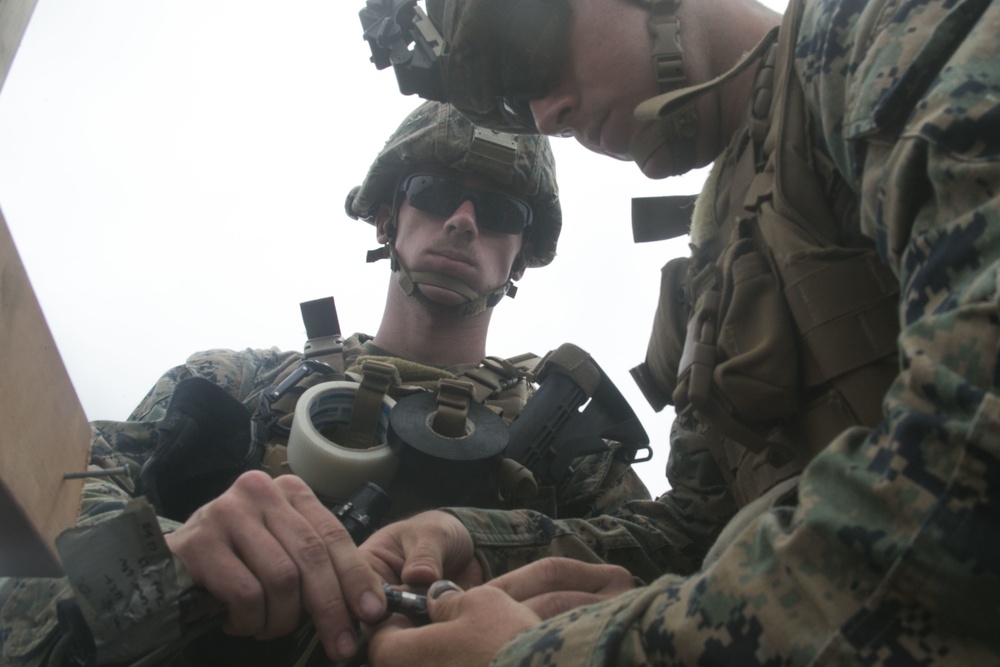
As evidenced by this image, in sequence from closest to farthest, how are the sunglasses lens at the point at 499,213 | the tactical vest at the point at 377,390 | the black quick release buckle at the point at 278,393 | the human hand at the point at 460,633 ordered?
the human hand at the point at 460,633
the tactical vest at the point at 377,390
the black quick release buckle at the point at 278,393
the sunglasses lens at the point at 499,213

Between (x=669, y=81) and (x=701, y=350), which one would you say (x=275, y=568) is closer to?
(x=701, y=350)

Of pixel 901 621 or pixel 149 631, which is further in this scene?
pixel 149 631

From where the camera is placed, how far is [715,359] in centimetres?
184

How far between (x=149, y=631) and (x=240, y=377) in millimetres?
2404

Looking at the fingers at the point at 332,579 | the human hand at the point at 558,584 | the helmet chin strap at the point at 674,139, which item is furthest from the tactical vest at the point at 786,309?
the fingers at the point at 332,579

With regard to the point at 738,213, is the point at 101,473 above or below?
below

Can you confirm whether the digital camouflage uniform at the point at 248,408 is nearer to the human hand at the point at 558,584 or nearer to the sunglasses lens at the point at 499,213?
the sunglasses lens at the point at 499,213

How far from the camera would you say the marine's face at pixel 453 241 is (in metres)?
4.17

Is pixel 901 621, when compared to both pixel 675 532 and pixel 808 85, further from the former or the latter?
pixel 675 532

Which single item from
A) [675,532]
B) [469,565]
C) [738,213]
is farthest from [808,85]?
[675,532]

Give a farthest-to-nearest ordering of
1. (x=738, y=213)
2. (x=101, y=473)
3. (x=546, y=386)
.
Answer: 1. (x=546, y=386)
2. (x=738, y=213)
3. (x=101, y=473)

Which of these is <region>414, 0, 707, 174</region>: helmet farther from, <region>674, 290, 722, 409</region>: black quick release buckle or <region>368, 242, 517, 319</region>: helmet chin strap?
<region>368, 242, 517, 319</region>: helmet chin strap

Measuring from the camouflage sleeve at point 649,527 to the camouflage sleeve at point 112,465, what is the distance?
3.14 feet

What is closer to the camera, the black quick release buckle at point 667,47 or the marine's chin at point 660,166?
the black quick release buckle at point 667,47
